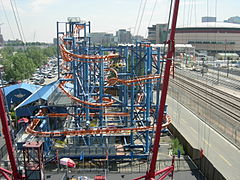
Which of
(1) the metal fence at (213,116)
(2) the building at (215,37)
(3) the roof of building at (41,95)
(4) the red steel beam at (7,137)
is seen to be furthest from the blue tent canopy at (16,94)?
(2) the building at (215,37)

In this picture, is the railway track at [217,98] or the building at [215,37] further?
the building at [215,37]

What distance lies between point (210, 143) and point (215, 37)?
66520 millimetres

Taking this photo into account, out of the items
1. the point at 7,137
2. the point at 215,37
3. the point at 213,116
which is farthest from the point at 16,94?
the point at 215,37

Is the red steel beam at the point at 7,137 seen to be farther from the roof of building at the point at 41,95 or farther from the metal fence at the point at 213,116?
the metal fence at the point at 213,116

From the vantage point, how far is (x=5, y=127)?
803 centimetres

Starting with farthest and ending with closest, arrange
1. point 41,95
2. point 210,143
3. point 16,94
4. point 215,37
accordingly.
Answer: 1. point 215,37
2. point 16,94
3. point 41,95
4. point 210,143

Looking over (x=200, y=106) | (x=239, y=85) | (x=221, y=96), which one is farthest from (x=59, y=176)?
(x=239, y=85)

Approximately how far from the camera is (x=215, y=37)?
75688mm

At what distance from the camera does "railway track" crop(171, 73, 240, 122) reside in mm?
23391

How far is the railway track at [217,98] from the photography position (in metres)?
23.4

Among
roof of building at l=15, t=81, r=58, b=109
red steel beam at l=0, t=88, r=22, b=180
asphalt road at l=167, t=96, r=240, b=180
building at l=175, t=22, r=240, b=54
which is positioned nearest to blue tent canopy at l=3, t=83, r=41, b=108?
roof of building at l=15, t=81, r=58, b=109

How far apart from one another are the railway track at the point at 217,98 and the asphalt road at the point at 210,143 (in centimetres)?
326

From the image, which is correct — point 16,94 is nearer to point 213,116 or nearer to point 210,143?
point 210,143

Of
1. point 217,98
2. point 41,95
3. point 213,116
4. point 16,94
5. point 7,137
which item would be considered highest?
point 7,137
